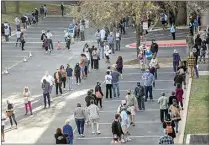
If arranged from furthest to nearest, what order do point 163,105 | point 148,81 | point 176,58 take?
point 176,58 → point 148,81 → point 163,105

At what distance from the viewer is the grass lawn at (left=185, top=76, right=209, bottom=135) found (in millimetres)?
20719

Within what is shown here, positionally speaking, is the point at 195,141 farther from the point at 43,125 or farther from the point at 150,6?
the point at 150,6

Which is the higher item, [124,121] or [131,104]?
[131,104]

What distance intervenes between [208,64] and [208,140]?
1280 cm

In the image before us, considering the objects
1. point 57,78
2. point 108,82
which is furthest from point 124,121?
point 57,78

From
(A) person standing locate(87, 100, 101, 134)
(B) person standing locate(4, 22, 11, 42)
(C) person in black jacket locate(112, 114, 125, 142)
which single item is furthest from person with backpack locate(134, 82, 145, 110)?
(B) person standing locate(4, 22, 11, 42)

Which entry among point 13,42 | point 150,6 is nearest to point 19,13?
point 13,42

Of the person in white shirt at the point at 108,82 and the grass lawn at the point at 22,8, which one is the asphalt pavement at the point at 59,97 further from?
the grass lawn at the point at 22,8

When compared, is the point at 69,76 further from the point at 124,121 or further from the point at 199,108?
the point at 124,121

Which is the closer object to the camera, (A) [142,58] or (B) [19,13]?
(A) [142,58]

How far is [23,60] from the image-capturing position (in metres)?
35.5

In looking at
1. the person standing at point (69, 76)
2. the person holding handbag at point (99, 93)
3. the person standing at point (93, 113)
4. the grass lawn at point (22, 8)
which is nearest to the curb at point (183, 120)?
the person standing at point (93, 113)

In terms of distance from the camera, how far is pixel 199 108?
23406 millimetres

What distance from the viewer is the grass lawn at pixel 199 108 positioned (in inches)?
816
